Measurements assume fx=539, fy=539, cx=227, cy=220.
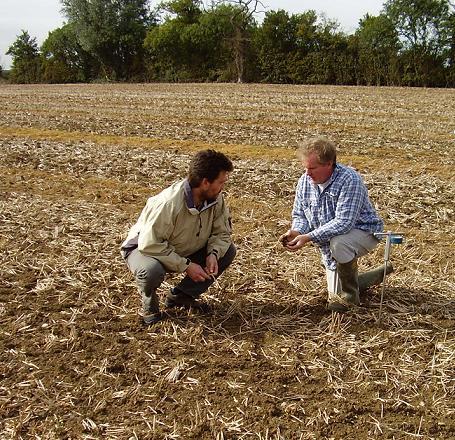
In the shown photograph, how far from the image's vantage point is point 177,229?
11.6 feet

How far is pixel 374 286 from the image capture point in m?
4.29

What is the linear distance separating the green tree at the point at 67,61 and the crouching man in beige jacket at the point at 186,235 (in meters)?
41.0

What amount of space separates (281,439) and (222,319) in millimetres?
1272

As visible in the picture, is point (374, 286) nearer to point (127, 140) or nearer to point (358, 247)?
point (358, 247)

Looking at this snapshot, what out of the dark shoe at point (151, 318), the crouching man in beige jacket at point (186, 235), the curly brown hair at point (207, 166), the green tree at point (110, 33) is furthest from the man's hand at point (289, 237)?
the green tree at point (110, 33)

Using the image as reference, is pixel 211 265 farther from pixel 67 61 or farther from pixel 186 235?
pixel 67 61

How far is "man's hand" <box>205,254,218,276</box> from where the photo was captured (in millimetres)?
3602

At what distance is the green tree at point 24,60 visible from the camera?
1725 inches

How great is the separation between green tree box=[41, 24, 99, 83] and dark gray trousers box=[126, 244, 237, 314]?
4099cm

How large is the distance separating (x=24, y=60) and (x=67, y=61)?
415cm

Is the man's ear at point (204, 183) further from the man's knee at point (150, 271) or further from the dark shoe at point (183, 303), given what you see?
the dark shoe at point (183, 303)

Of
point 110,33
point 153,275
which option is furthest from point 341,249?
point 110,33

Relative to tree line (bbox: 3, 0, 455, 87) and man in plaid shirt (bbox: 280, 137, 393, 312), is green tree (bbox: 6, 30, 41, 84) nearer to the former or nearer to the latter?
tree line (bbox: 3, 0, 455, 87)

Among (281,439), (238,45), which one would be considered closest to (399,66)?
(238,45)
